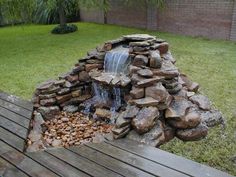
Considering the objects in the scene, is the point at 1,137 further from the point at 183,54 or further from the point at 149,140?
the point at 183,54

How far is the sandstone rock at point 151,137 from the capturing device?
10.2 feet

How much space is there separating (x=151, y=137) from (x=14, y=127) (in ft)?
5.21

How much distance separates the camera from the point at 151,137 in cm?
313

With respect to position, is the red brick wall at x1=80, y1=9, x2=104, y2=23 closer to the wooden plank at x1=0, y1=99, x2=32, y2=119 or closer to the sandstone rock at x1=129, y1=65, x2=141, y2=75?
the wooden plank at x1=0, y1=99, x2=32, y2=119

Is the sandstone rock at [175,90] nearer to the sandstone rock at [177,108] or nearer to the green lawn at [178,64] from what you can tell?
the sandstone rock at [177,108]

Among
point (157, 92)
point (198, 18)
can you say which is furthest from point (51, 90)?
point (198, 18)

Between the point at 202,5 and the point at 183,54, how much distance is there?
106 inches

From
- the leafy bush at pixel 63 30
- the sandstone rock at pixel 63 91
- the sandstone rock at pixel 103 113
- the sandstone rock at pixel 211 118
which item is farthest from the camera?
the leafy bush at pixel 63 30

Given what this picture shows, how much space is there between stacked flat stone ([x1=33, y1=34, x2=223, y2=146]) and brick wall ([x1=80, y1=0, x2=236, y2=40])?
5.09 meters

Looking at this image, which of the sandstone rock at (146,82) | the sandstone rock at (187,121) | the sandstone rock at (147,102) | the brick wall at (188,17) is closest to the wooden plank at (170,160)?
the sandstone rock at (147,102)

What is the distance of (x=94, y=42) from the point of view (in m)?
9.16

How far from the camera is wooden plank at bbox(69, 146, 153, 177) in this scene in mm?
2579

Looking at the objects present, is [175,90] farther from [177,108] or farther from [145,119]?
[145,119]

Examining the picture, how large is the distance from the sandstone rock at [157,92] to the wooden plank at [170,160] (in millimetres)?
646
